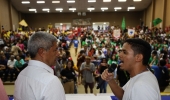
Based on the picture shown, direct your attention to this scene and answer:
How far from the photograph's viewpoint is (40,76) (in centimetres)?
120

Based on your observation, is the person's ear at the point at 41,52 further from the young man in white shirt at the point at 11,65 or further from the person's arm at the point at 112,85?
the young man in white shirt at the point at 11,65

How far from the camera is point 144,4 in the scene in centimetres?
2289

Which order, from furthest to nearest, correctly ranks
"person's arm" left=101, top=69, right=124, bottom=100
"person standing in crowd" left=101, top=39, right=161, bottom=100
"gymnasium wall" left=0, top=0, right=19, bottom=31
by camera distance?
"gymnasium wall" left=0, top=0, right=19, bottom=31, "person's arm" left=101, top=69, right=124, bottom=100, "person standing in crowd" left=101, top=39, right=161, bottom=100

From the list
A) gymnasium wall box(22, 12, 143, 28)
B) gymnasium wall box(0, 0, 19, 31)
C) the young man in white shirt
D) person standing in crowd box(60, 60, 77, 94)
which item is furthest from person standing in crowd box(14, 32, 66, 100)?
gymnasium wall box(22, 12, 143, 28)

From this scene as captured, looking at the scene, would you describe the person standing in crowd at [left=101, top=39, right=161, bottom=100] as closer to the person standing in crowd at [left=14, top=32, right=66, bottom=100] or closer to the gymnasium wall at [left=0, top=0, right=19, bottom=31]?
the person standing in crowd at [left=14, top=32, right=66, bottom=100]


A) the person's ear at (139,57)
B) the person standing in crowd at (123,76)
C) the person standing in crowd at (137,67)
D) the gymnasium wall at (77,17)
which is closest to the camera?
the person standing in crowd at (137,67)

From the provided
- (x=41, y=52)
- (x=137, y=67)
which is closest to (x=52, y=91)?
(x=41, y=52)

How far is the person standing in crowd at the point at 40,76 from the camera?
3.74 ft

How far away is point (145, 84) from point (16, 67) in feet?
23.3

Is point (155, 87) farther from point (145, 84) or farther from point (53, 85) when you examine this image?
point (53, 85)

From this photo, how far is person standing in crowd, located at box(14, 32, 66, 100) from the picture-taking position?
114cm

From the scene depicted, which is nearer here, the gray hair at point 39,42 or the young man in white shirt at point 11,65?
the gray hair at point 39,42

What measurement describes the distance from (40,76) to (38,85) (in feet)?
0.21

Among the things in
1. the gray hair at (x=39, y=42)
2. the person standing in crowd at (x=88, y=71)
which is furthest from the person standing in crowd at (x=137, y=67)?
the person standing in crowd at (x=88, y=71)
